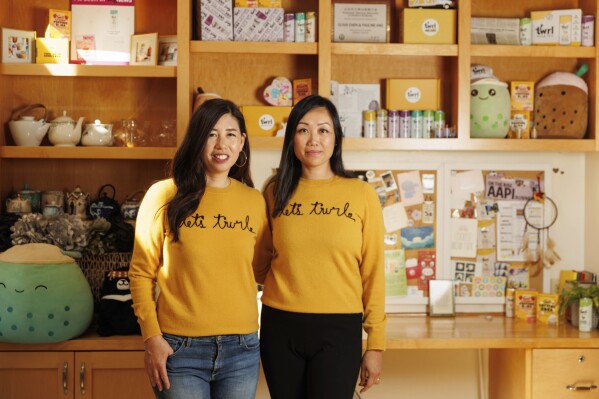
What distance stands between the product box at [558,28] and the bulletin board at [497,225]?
1.73ft

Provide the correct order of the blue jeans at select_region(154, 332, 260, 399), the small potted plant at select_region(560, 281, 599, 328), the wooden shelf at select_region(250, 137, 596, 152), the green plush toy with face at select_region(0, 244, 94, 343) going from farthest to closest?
the wooden shelf at select_region(250, 137, 596, 152)
the small potted plant at select_region(560, 281, 599, 328)
the green plush toy with face at select_region(0, 244, 94, 343)
the blue jeans at select_region(154, 332, 260, 399)

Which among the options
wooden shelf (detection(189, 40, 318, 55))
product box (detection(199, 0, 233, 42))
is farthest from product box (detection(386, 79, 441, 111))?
product box (detection(199, 0, 233, 42))

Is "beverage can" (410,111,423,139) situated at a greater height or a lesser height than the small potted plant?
greater

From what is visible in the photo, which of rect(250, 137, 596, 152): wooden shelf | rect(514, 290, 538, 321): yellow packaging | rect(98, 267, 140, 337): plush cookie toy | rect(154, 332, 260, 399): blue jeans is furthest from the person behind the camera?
rect(514, 290, 538, 321): yellow packaging

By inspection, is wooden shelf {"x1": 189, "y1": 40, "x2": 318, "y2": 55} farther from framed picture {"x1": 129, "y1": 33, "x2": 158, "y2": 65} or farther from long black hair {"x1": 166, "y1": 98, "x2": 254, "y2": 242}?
long black hair {"x1": 166, "y1": 98, "x2": 254, "y2": 242}

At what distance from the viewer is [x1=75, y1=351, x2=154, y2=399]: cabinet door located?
8.77ft

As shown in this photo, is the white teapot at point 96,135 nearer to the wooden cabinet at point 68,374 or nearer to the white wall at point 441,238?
the white wall at point 441,238

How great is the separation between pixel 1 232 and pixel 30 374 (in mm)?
A: 562

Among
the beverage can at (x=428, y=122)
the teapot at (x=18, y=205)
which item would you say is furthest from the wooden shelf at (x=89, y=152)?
the beverage can at (x=428, y=122)

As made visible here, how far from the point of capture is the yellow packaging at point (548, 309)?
2.96 metres

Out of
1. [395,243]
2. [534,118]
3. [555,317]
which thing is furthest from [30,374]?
[534,118]

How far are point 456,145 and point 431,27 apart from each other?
0.47m

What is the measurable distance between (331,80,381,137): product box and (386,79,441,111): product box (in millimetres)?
73

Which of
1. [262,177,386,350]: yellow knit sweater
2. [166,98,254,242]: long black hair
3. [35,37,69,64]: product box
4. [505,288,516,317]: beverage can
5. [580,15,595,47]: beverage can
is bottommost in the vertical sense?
[505,288,516,317]: beverage can
